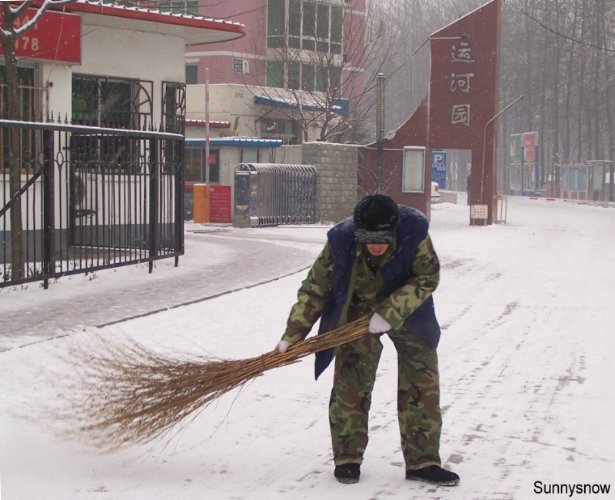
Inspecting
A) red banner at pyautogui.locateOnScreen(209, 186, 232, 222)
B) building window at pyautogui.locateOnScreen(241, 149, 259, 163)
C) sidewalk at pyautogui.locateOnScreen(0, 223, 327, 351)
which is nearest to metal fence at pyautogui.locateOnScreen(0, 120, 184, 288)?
sidewalk at pyautogui.locateOnScreen(0, 223, 327, 351)

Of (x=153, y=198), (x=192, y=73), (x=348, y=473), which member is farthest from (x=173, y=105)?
(x=192, y=73)

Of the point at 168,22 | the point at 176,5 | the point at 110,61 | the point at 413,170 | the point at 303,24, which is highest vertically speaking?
the point at 303,24

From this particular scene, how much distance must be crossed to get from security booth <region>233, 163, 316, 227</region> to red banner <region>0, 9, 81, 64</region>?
31.9ft

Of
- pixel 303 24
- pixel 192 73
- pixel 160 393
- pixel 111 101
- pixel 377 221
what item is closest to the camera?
pixel 377 221

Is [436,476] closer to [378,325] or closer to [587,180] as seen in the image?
[378,325]

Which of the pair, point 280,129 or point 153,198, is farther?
point 280,129

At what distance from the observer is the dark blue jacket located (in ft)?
15.9

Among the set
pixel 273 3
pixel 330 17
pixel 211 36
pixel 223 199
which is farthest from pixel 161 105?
pixel 273 3

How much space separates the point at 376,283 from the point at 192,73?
42.0 metres

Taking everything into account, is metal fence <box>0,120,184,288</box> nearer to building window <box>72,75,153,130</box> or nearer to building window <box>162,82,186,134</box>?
building window <box>72,75,153,130</box>

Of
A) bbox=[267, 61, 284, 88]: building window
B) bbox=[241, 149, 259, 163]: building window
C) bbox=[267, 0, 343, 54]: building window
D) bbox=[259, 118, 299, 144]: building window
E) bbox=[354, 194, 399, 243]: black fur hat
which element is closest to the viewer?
bbox=[354, 194, 399, 243]: black fur hat

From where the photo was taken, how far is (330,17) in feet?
145

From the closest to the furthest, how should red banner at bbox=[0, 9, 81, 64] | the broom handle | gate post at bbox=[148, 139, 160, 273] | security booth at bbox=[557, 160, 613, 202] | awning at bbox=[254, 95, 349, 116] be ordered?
1. the broom handle
2. gate post at bbox=[148, 139, 160, 273]
3. red banner at bbox=[0, 9, 81, 64]
4. awning at bbox=[254, 95, 349, 116]
5. security booth at bbox=[557, 160, 613, 202]

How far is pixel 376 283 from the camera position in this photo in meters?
4.94
